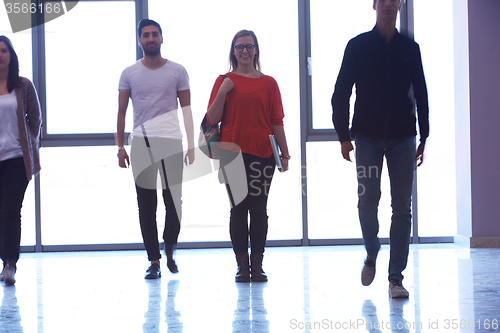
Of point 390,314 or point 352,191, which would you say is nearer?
point 390,314

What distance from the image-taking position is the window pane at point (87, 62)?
171 inches

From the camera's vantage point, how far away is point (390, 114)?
2367mm

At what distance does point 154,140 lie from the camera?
3000 millimetres

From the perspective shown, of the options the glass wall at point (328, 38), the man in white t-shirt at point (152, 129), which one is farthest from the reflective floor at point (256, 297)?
the glass wall at point (328, 38)

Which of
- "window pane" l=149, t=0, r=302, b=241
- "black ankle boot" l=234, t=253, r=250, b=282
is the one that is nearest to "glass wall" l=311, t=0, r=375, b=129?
"window pane" l=149, t=0, r=302, b=241

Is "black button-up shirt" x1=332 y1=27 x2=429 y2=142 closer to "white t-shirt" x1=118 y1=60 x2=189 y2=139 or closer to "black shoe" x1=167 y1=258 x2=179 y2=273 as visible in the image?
"white t-shirt" x1=118 y1=60 x2=189 y2=139

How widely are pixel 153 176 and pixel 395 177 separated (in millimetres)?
1298

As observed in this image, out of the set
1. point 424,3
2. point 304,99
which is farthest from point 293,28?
point 424,3

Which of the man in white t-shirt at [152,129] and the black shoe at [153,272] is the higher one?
the man in white t-shirt at [152,129]

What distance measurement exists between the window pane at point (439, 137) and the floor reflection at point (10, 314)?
3184 mm

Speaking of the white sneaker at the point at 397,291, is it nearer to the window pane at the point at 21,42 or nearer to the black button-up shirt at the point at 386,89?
the black button-up shirt at the point at 386,89

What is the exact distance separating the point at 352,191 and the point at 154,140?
6.69 feet

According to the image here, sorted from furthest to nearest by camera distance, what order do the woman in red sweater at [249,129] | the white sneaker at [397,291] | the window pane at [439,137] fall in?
the window pane at [439,137], the woman in red sweater at [249,129], the white sneaker at [397,291]

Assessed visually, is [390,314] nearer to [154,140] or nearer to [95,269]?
[154,140]
